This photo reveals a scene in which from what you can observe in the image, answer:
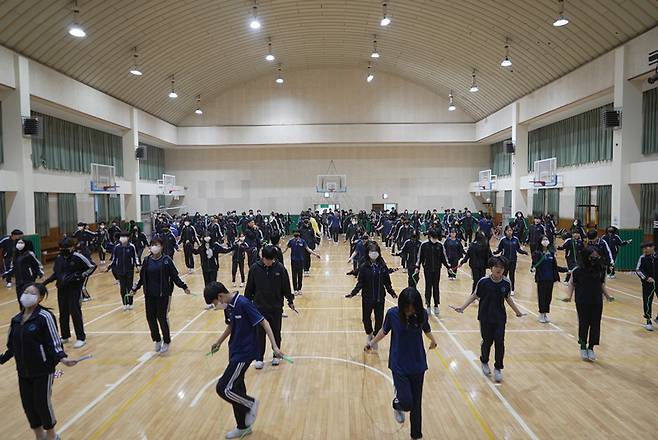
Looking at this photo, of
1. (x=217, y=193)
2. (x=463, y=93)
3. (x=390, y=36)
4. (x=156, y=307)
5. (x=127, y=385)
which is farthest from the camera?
(x=217, y=193)

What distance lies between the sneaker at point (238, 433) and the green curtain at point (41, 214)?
19.6 meters

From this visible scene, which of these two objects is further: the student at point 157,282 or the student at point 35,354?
the student at point 157,282

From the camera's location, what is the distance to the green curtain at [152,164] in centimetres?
3216

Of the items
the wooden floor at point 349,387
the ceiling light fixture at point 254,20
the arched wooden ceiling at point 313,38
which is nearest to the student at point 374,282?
the wooden floor at point 349,387

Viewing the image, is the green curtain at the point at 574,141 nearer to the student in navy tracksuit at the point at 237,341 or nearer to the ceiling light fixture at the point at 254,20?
the ceiling light fixture at the point at 254,20

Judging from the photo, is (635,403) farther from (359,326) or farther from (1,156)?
(1,156)

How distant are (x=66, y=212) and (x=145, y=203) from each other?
28.2 feet

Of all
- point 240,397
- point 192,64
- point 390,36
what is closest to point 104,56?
point 192,64

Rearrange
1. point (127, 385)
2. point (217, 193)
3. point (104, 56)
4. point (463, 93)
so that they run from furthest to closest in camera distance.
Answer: point (217, 193)
point (463, 93)
point (104, 56)
point (127, 385)

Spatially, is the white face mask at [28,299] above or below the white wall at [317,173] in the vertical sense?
below

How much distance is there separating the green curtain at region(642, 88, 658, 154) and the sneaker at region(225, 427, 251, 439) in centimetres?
1802

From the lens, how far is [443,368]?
7.23 meters

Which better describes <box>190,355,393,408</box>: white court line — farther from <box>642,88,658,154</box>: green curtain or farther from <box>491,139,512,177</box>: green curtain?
<box>491,139,512,177</box>: green curtain

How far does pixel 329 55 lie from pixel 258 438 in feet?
94.7
